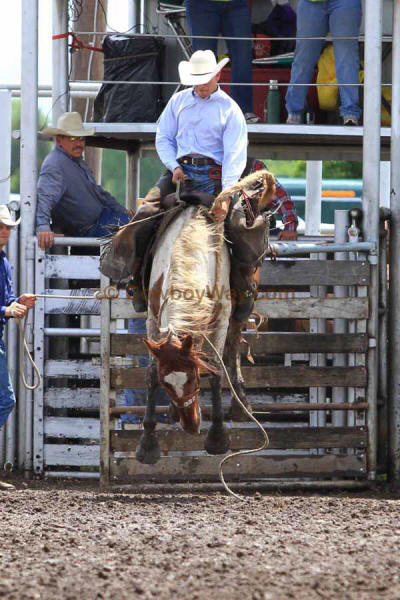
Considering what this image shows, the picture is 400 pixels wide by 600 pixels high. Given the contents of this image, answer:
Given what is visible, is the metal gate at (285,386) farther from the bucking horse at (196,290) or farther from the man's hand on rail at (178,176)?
the man's hand on rail at (178,176)

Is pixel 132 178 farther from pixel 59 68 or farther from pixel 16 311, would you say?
pixel 16 311

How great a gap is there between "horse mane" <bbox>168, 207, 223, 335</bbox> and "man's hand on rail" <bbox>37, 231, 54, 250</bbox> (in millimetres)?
2421

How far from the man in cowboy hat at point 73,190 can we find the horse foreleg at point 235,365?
2267 millimetres

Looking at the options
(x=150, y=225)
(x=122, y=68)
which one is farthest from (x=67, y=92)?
(x=150, y=225)

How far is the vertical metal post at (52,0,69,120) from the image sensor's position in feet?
36.7

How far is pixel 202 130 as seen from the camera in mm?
8320

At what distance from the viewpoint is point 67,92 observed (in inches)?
443

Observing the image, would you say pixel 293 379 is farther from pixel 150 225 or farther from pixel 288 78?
pixel 288 78

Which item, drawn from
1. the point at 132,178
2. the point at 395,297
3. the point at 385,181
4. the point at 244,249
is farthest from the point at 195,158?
the point at 385,181

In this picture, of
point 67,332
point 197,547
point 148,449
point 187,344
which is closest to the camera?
point 197,547

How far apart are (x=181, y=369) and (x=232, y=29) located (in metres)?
5.05

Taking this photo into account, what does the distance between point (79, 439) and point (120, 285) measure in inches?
82.5

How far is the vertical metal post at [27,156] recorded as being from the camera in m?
9.88

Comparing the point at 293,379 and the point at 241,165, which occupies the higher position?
the point at 241,165
